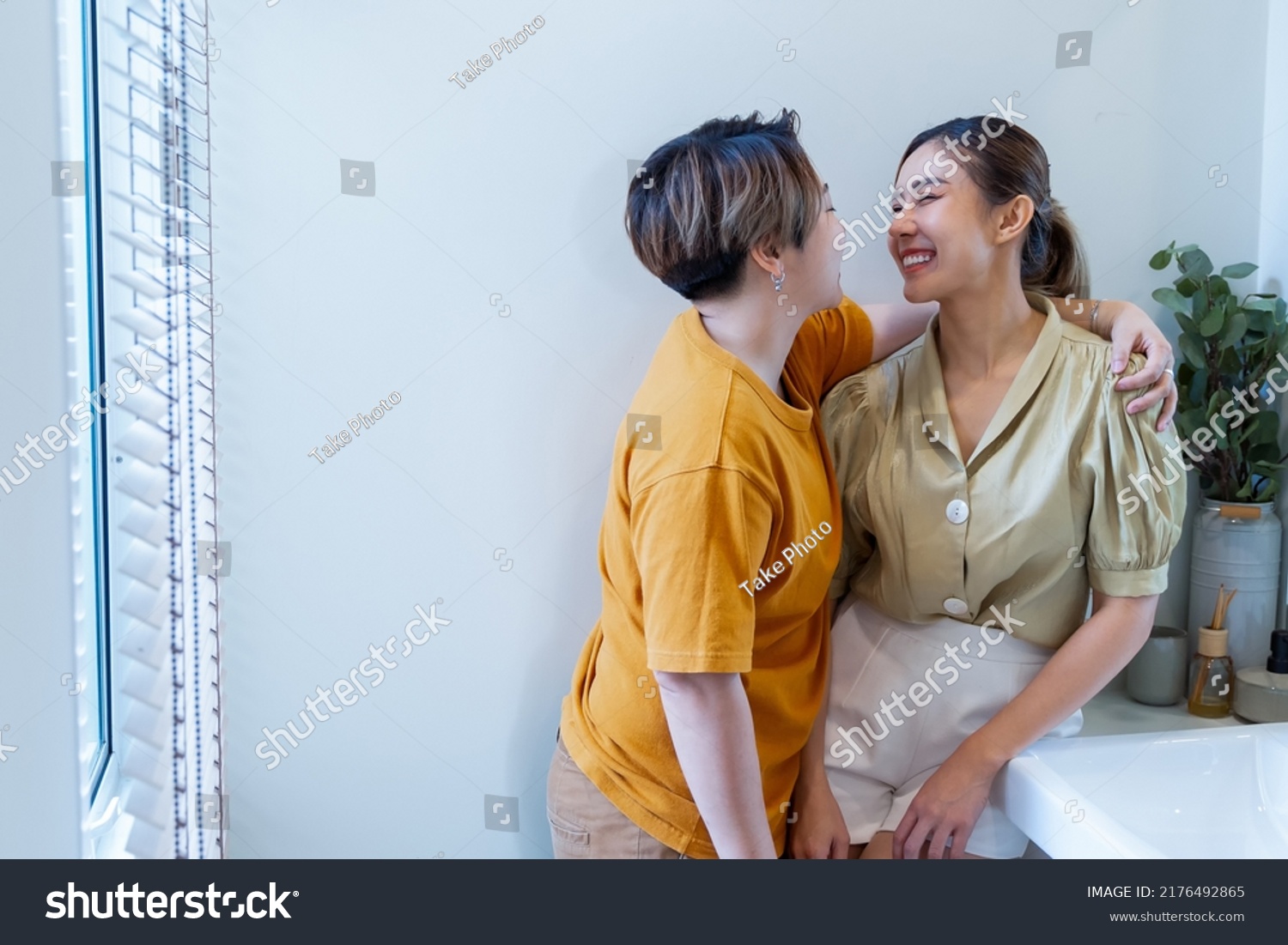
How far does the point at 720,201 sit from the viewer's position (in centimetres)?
106

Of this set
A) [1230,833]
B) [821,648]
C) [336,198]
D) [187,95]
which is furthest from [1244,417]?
[187,95]

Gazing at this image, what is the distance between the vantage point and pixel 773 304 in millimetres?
1107

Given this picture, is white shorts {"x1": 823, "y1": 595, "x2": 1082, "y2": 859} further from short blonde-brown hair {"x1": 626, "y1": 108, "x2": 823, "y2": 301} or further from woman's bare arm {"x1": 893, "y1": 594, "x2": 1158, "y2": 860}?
short blonde-brown hair {"x1": 626, "y1": 108, "x2": 823, "y2": 301}

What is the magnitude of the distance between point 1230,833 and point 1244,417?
527 mm

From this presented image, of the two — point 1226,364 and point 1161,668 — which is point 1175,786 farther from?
point 1226,364

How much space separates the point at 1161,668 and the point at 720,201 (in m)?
0.86

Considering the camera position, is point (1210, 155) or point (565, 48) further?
point (1210, 155)

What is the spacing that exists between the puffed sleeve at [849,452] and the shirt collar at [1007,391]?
0.24 ft

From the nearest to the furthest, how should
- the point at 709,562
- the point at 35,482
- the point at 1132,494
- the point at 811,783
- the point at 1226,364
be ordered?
the point at 35,482 < the point at 709,562 < the point at 1132,494 < the point at 811,783 < the point at 1226,364

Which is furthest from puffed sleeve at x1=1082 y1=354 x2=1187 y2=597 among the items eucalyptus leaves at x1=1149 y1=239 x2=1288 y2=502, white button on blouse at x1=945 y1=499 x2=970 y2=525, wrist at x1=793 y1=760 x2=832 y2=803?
wrist at x1=793 y1=760 x2=832 y2=803

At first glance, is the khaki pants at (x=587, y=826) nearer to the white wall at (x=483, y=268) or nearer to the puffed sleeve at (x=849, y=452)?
the white wall at (x=483, y=268)

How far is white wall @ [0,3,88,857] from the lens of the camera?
33.1 inches
